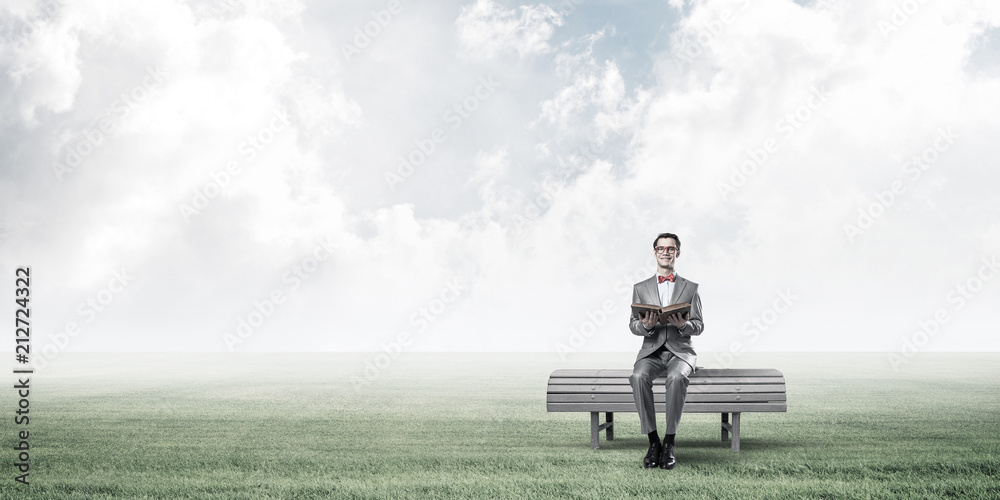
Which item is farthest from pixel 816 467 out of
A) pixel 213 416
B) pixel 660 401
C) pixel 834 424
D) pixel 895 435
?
pixel 213 416

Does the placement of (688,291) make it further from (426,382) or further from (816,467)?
(426,382)

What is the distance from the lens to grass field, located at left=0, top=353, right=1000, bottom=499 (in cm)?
609

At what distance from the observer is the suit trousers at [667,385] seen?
7223 millimetres

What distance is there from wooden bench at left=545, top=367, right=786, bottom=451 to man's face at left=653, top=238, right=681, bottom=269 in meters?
1.32

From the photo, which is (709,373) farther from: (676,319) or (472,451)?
(472,451)

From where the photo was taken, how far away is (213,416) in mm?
11914

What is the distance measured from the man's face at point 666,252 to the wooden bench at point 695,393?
132cm

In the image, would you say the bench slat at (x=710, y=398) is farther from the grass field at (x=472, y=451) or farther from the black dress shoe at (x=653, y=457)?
the black dress shoe at (x=653, y=457)

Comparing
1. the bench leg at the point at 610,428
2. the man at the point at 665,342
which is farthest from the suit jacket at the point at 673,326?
the bench leg at the point at 610,428

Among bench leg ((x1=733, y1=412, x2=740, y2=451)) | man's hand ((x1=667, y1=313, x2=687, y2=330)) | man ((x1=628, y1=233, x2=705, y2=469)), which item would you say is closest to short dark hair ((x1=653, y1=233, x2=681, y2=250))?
man ((x1=628, y1=233, x2=705, y2=469))

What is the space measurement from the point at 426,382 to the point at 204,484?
1484 centimetres

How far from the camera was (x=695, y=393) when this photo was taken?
7.88m

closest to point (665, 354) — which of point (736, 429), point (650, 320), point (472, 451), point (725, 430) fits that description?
point (650, 320)

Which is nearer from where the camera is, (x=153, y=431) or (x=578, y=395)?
(x=578, y=395)
